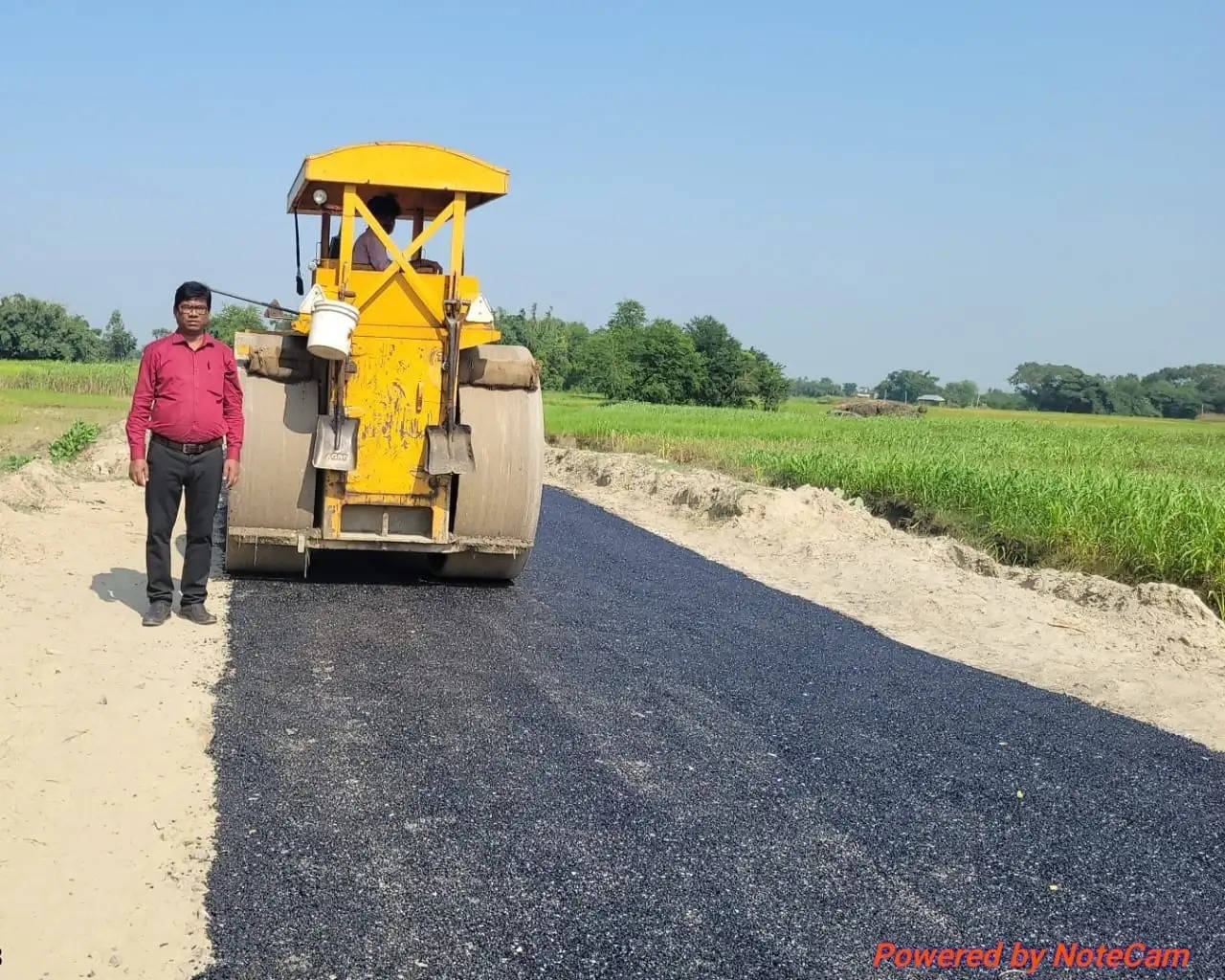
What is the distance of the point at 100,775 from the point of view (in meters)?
4.05

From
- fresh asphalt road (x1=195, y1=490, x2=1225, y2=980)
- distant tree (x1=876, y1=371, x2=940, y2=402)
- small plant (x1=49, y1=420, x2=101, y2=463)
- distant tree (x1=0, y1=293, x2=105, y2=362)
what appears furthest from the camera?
distant tree (x1=876, y1=371, x2=940, y2=402)

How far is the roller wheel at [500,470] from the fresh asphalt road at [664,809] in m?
0.93

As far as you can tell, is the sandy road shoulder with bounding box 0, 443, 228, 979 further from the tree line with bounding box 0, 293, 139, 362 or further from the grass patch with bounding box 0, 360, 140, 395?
the tree line with bounding box 0, 293, 139, 362

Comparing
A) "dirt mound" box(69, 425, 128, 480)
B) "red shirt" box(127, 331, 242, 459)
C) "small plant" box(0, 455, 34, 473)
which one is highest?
"red shirt" box(127, 331, 242, 459)

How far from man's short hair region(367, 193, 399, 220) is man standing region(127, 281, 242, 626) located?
170 cm

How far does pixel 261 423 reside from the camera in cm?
713

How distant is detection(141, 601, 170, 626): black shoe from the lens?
6.17 meters

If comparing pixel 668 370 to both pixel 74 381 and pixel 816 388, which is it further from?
pixel 816 388

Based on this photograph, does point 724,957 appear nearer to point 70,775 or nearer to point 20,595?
point 70,775

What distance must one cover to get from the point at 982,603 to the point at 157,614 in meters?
5.61

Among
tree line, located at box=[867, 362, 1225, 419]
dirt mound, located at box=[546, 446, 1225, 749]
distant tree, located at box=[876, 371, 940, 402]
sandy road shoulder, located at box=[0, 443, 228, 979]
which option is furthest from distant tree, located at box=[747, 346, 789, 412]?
distant tree, located at box=[876, 371, 940, 402]

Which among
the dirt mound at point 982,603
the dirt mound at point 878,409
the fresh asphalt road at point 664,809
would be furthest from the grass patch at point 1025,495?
the dirt mound at point 878,409

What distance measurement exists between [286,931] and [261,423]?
15.0 ft

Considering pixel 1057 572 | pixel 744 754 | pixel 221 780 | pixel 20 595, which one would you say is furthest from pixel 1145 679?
pixel 20 595
